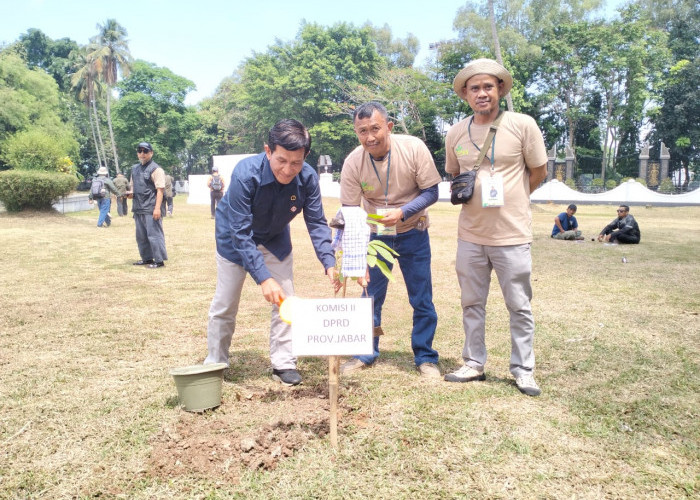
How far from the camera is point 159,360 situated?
407 cm

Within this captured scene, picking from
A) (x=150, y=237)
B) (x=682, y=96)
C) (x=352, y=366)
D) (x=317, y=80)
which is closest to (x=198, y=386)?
(x=352, y=366)

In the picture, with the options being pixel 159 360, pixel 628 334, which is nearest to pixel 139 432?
pixel 159 360

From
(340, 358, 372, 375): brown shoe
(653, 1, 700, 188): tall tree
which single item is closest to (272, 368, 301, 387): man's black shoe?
(340, 358, 372, 375): brown shoe

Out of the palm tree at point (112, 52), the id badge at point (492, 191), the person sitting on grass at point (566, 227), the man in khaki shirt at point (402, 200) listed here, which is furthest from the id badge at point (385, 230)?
the palm tree at point (112, 52)

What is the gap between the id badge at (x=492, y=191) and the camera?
3.29 m

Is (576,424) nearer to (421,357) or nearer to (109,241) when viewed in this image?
(421,357)

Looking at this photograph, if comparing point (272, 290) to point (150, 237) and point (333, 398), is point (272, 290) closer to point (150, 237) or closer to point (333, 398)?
point (333, 398)

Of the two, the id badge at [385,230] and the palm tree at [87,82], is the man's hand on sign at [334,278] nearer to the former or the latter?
the id badge at [385,230]

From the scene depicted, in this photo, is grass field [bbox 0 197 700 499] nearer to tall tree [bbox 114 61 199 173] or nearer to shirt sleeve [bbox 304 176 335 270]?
shirt sleeve [bbox 304 176 335 270]

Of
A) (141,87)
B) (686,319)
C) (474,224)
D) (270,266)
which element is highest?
(141,87)

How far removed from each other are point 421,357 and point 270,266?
4.28 feet

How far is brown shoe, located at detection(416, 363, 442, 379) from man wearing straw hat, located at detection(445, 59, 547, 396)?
183 millimetres

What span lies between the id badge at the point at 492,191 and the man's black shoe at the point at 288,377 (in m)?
1.72

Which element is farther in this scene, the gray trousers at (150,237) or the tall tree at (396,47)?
the tall tree at (396,47)
